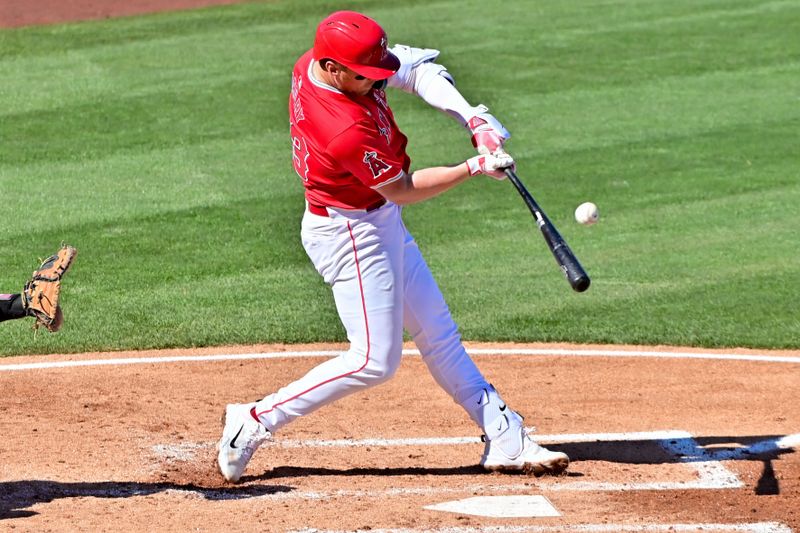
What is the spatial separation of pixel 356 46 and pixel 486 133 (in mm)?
724

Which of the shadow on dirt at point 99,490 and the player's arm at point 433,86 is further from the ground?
the player's arm at point 433,86

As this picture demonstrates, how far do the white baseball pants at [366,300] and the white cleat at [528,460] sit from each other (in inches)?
20.2

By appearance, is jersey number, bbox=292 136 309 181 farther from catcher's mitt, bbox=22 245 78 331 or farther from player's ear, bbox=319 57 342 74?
catcher's mitt, bbox=22 245 78 331

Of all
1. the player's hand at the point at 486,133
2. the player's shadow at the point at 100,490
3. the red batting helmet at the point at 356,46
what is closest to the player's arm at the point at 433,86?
the player's hand at the point at 486,133

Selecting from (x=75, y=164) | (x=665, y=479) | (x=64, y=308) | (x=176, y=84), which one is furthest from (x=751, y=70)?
(x=665, y=479)

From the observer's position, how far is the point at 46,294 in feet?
17.6

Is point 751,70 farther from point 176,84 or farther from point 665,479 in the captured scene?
point 665,479

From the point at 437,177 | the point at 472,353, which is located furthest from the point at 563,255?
the point at 472,353

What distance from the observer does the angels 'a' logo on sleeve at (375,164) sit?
16.4 ft

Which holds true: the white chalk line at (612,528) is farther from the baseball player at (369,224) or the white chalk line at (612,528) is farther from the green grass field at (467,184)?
the green grass field at (467,184)

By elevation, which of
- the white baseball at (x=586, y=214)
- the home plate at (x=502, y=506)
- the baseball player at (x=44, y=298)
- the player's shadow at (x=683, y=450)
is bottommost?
the player's shadow at (x=683, y=450)

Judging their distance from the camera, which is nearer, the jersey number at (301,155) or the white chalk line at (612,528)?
the white chalk line at (612,528)

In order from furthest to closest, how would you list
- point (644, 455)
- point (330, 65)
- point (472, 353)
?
point (472, 353) < point (644, 455) < point (330, 65)

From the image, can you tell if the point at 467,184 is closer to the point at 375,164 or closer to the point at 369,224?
the point at 369,224
